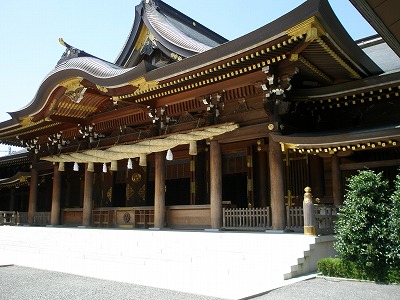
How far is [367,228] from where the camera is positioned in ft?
21.0

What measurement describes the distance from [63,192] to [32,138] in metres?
3.42

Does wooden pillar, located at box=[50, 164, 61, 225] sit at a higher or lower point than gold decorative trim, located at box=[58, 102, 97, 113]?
lower

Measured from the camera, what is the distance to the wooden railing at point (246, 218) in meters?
9.70

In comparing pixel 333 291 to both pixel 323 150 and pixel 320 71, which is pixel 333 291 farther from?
pixel 320 71

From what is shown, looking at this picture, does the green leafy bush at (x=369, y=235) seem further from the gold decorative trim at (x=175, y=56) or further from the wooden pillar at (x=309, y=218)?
the gold decorative trim at (x=175, y=56)

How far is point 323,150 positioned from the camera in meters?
8.39

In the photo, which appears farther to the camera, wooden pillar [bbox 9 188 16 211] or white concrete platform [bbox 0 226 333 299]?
wooden pillar [bbox 9 188 16 211]

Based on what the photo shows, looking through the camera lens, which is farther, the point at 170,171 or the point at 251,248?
the point at 170,171

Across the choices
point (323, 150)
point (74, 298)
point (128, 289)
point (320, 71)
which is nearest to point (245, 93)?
point (320, 71)

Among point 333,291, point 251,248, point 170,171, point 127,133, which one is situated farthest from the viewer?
point 170,171

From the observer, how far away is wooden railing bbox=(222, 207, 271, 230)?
9.70 m

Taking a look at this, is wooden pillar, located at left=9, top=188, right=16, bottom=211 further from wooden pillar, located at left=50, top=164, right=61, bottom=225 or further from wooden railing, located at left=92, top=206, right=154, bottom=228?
wooden railing, located at left=92, top=206, right=154, bottom=228

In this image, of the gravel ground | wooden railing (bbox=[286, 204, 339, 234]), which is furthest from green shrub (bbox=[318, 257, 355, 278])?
wooden railing (bbox=[286, 204, 339, 234])

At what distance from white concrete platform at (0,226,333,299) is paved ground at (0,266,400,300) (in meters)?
0.30
